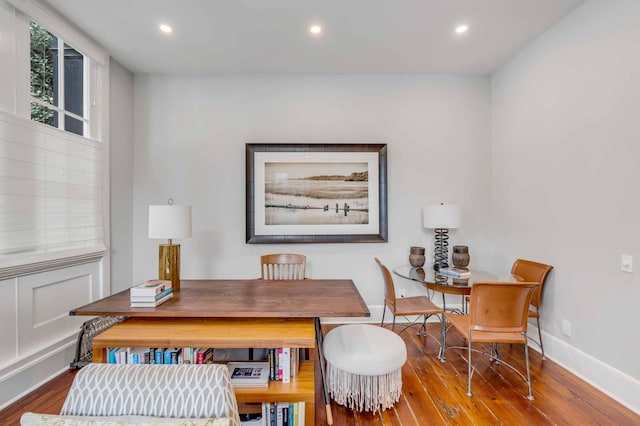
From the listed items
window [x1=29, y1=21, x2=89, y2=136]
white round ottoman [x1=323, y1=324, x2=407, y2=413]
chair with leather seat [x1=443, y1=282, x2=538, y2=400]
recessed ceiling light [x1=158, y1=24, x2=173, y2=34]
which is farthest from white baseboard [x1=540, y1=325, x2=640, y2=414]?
window [x1=29, y1=21, x2=89, y2=136]

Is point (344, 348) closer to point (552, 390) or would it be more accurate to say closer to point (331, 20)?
point (552, 390)

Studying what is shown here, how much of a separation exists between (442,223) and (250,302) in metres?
2.12

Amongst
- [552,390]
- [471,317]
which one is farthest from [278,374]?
[552,390]

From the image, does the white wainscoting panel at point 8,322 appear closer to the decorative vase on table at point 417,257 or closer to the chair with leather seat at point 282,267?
the chair with leather seat at point 282,267

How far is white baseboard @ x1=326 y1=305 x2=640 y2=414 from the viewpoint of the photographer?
1.95 metres

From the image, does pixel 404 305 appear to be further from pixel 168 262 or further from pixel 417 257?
pixel 168 262

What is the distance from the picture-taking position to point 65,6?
7.51 feet

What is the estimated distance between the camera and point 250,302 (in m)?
1.87

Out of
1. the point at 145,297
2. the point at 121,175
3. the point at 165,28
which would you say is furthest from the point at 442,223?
the point at 121,175

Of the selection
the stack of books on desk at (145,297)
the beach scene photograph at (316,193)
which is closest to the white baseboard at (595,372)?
the beach scene photograph at (316,193)

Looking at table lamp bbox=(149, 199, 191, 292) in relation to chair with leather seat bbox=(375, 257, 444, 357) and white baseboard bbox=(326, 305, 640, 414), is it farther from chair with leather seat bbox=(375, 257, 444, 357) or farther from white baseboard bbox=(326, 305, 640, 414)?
white baseboard bbox=(326, 305, 640, 414)

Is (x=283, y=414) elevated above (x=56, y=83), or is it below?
below

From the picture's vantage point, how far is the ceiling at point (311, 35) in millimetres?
2275

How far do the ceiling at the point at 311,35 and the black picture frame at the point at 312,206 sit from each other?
906 millimetres
